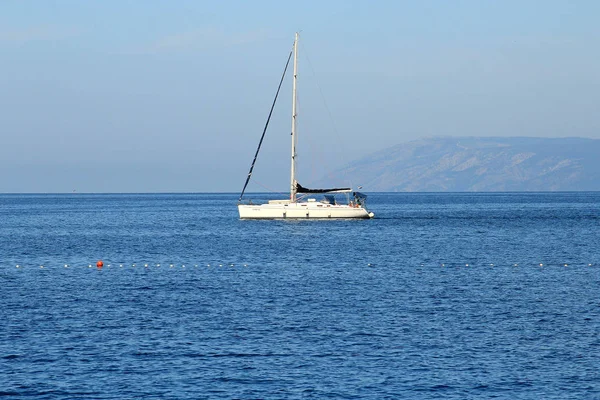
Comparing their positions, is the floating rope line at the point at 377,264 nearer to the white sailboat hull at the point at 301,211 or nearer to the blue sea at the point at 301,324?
the blue sea at the point at 301,324

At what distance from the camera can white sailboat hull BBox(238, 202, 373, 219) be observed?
119 metres

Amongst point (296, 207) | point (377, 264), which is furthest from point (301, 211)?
point (377, 264)

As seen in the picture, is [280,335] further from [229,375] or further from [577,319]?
[577,319]

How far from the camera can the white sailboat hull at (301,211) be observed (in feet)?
391

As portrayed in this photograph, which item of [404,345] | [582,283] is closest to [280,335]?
[404,345]

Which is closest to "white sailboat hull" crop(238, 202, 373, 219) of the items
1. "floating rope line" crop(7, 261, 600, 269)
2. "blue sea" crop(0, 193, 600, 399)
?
"blue sea" crop(0, 193, 600, 399)

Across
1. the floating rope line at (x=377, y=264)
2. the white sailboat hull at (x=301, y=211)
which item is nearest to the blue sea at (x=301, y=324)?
the floating rope line at (x=377, y=264)

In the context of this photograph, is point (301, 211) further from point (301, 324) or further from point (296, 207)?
point (301, 324)

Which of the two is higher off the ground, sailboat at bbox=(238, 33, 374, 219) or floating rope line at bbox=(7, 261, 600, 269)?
sailboat at bbox=(238, 33, 374, 219)

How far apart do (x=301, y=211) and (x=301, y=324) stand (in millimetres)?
77113

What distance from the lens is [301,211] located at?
4712 inches

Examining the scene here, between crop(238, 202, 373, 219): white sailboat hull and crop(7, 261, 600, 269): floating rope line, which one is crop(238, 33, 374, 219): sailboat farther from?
crop(7, 261, 600, 269): floating rope line

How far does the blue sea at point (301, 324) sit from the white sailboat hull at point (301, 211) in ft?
111

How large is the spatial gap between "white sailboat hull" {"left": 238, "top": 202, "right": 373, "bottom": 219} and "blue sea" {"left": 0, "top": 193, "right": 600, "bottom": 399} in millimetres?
33870
